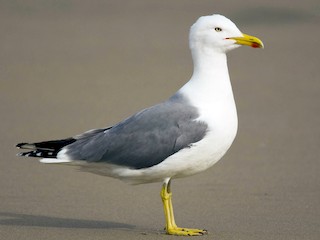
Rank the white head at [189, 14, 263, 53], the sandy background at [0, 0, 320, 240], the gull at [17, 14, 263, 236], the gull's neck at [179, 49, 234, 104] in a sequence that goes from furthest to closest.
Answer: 1. the sandy background at [0, 0, 320, 240]
2. the white head at [189, 14, 263, 53]
3. the gull's neck at [179, 49, 234, 104]
4. the gull at [17, 14, 263, 236]

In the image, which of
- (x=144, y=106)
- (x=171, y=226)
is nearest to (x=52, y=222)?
(x=171, y=226)

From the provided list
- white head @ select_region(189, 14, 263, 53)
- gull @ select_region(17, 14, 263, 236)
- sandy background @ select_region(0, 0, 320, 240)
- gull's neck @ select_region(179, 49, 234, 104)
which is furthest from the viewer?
sandy background @ select_region(0, 0, 320, 240)

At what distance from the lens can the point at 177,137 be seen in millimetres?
6695

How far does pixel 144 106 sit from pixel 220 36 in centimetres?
565

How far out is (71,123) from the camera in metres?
11.5

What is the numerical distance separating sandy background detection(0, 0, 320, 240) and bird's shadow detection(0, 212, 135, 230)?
0.02 meters

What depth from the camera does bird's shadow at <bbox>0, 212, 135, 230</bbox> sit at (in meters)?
6.89

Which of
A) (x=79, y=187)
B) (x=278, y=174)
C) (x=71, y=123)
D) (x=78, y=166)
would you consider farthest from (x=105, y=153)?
(x=71, y=123)

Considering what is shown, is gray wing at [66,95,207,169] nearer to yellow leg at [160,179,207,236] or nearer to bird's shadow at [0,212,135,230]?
yellow leg at [160,179,207,236]

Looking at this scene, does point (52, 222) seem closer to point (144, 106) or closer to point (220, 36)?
point (220, 36)

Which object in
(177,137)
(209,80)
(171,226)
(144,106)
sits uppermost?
(144,106)

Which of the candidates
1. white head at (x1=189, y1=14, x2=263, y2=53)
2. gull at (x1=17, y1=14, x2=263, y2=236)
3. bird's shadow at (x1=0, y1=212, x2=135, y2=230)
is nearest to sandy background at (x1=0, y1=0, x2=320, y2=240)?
bird's shadow at (x1=0, y1=212, x2=135, y2=230)

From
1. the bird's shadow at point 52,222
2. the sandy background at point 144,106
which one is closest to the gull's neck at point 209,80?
→ the sandy background at point 144,106

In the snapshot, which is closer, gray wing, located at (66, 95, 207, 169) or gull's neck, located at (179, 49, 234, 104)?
gray wing, located at (66, 95, 207, 169)
